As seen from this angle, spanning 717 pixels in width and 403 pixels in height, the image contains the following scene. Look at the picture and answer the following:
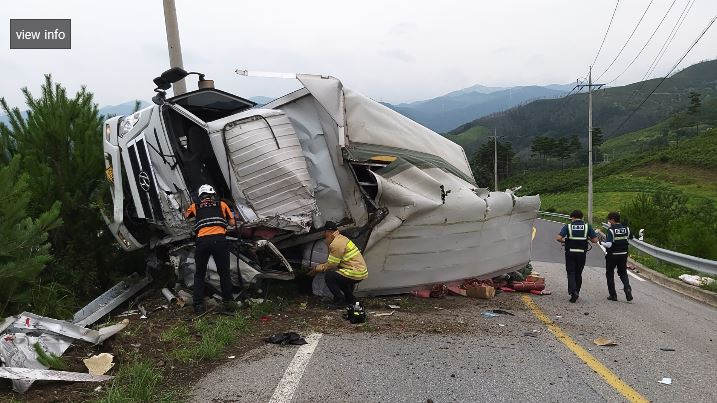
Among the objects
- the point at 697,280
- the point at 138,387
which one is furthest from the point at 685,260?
the point at 138,387

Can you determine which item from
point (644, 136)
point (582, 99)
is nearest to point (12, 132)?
point (644, 136)

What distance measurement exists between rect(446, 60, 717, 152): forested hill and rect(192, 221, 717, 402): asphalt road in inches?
5511

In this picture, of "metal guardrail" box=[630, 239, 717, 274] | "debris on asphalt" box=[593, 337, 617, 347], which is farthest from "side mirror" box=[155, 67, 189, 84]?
"metal guardrail" box=[630, 239, 717, 274]

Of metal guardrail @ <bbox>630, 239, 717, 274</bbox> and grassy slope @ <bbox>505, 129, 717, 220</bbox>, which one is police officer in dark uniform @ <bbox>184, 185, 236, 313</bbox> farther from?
grassy slope @ <bbox>505, 129, 717, 220</bbox>

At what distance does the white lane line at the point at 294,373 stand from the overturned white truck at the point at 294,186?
1.55m

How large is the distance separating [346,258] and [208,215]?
62.2 inches

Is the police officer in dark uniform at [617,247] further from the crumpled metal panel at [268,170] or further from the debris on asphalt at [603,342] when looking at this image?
the crumpled metal panel at [268,170]

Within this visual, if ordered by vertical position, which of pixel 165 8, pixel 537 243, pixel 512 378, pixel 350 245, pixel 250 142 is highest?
pixel 165 8

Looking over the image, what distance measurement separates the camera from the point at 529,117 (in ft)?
553

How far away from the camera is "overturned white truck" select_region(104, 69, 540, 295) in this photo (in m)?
6.26

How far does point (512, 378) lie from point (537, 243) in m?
17.8

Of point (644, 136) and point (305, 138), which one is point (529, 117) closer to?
point (644, 136)

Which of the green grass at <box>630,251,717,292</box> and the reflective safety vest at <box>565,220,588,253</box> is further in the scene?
the green grass at <box>630,251,717,292</box>

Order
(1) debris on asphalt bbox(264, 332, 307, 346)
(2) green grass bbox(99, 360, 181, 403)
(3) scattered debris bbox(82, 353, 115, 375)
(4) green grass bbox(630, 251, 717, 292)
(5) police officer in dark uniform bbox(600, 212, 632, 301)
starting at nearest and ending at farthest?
(2) green grass bbox(99, 360, 181, 403) → (3) scattered debris bbox(82, 353, 115, 375) → (1) debris on asphalt bbox(264, 332, 307, 346) → (5) police officer in dark uniform bbox(600, 212, 632, 301) → (4) green grass bbox(630, 251, 717, 292)
